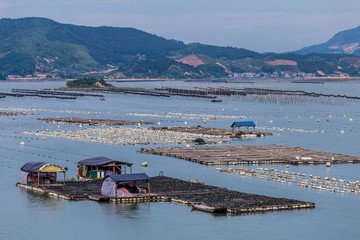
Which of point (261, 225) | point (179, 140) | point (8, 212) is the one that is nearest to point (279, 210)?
point (261, 225)

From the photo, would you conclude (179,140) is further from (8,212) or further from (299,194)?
(8,212)

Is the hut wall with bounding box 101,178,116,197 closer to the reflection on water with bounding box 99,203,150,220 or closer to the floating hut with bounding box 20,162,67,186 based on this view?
the reflection on water with bounding box 99,203,150,220

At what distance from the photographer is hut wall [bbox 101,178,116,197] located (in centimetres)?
6694

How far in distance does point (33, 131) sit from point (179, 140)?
101 ft

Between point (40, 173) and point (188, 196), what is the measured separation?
16.3 meters

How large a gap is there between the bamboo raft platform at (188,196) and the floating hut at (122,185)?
2.13ft

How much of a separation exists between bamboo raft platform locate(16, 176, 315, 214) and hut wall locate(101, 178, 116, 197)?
1.98ft

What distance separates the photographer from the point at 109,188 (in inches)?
2650

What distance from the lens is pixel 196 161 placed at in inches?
3632

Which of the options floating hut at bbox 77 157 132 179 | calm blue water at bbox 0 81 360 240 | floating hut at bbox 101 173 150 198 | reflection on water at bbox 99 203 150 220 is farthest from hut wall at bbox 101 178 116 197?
floating hut at bbox 77 157 132 179

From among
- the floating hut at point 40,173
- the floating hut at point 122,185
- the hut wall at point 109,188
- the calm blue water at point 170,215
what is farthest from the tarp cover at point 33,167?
the hut wall at point 109,188

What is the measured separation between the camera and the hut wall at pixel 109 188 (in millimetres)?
66938

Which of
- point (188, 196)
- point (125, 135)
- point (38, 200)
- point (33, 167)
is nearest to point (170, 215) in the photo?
point (188, 196)

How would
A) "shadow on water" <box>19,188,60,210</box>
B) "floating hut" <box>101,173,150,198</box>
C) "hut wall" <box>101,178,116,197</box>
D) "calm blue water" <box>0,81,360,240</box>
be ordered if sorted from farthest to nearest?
"hut wall" <box>101,178,116,197</box> < "floating hut" <box>101,173,150,198</box> < "shadow on water" <box>19,188,60,210</box> < "calm blue water" <box>0,81,360,240</box>
